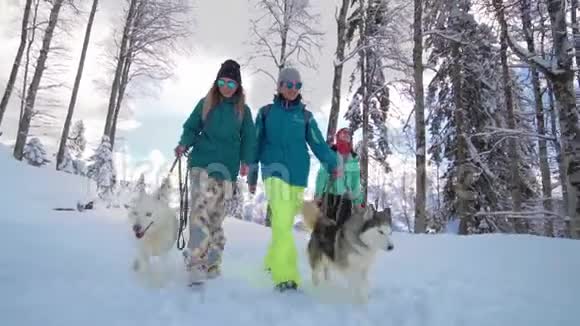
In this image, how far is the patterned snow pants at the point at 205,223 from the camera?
165 inches

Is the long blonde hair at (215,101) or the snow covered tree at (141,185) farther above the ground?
the long blonde hair at (215,101)

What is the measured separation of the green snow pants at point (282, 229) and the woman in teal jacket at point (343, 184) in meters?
1.69

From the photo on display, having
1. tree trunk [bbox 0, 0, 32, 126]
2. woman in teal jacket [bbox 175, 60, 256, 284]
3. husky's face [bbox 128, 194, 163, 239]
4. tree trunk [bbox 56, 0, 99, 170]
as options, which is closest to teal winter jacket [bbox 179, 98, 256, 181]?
woman in teal jacket [bbox 175, 60, 256, 284]

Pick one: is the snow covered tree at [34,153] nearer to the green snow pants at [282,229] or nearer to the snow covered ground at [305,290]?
the snow covered ground at [305,290]

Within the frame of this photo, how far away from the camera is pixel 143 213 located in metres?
4.29

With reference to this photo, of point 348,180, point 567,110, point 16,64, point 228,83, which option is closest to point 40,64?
point 16,64

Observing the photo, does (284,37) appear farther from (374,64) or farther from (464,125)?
(464,125)

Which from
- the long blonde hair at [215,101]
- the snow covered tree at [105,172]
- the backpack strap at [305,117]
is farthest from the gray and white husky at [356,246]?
the snow covered tree at [105,172]

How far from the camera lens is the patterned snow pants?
13.7ft

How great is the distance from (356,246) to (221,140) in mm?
1821

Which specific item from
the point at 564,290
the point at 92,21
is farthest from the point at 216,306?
the point at 92,21

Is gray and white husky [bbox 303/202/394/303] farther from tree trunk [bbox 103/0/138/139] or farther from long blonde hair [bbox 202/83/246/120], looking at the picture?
tree trunk [bbox 103/0/138/139]

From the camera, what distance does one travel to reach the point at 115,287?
3697 millimetres

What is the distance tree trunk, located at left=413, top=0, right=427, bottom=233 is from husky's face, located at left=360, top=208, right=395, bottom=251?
615 centimetres
